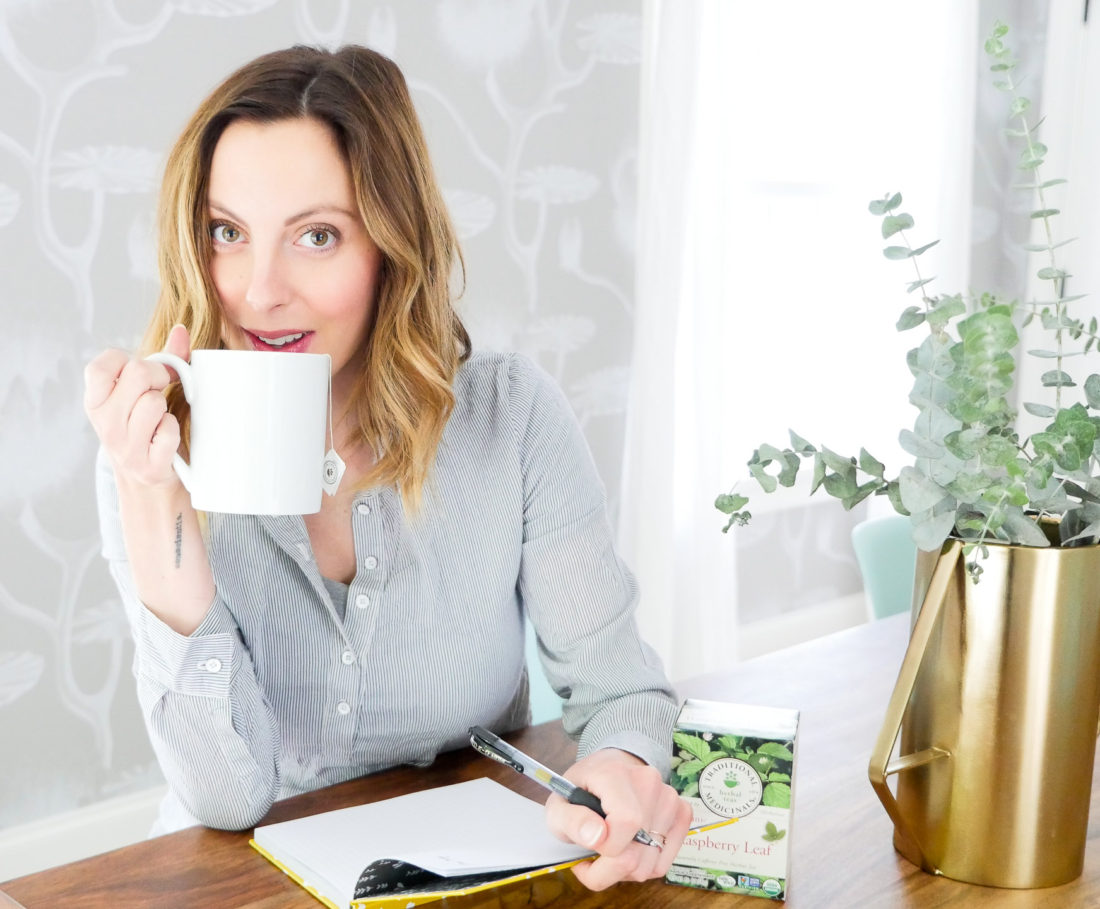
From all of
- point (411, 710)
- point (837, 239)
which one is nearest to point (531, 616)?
point (411, 710)

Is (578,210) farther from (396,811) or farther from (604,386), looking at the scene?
(396,811)

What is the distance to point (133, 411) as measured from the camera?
79 cm

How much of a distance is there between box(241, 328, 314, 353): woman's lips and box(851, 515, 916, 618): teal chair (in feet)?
3.30

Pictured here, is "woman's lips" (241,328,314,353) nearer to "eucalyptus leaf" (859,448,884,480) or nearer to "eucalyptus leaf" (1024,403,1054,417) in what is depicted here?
"eucalyptus leaf" (859,448,884,480)

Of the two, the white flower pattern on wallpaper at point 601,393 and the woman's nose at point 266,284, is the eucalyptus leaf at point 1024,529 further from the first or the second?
the white flower pattern on wallpaper at point 601,393

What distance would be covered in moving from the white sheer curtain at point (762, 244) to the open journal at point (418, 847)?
1.86 m

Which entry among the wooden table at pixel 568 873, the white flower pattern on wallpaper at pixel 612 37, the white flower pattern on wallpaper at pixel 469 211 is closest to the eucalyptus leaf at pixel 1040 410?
the wooden table at pixel 568 873

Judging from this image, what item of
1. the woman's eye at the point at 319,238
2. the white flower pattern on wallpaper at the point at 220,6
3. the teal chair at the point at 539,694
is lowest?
the teal chair at the point at 539,694

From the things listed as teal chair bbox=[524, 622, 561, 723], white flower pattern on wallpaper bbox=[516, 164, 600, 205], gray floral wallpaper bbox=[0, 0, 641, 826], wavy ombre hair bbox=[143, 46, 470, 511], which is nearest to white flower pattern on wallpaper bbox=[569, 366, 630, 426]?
white flower pattern on wallpaper bbox=[516, 164, 600, 205]

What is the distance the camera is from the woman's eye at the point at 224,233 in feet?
3.34

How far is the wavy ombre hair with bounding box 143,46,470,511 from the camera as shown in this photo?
1021 mm

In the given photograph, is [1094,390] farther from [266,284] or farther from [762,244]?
[762,244]

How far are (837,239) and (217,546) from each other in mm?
2697

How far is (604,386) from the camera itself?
275 centimetres
